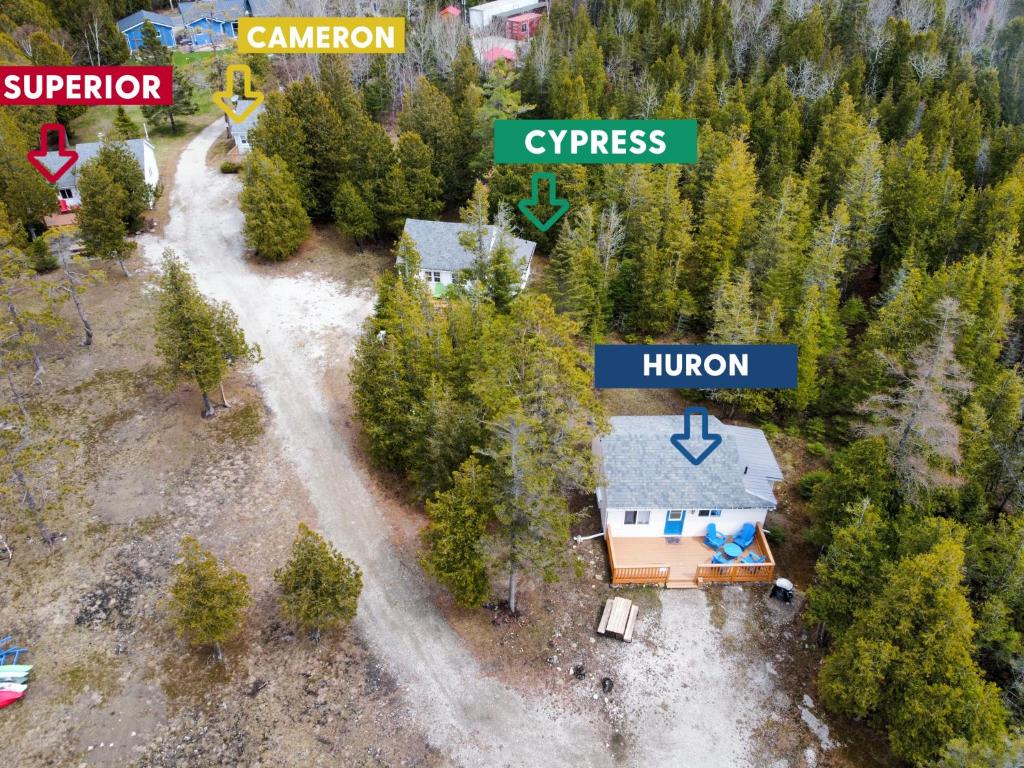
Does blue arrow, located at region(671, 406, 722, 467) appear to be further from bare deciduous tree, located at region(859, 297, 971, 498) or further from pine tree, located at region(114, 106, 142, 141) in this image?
pine tree, located at region(114, 106, 142, 141)

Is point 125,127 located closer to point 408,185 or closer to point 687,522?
point 408,185

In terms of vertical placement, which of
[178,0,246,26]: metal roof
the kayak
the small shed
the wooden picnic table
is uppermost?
[178,0,246,26]: metal roof

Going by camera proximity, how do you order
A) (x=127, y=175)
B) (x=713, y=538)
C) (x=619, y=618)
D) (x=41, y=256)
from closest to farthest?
(x=619, y=618), (x=713, y=538), (x=41, y=256), (x=127, y=175)

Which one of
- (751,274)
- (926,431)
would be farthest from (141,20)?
(926,431)

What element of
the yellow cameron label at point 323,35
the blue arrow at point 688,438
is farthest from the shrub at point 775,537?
the yellow cameron label at point 323,35

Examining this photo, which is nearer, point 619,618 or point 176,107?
point 619,618

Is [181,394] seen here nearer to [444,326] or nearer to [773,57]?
[444,326]

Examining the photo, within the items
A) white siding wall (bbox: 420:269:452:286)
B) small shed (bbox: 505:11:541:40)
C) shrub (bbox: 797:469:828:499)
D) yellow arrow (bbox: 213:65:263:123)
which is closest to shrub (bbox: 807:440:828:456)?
shrub (bbox: 797:469:828:499)
